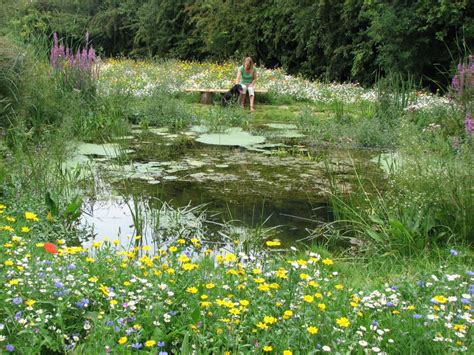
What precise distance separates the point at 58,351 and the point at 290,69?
19.2 metres

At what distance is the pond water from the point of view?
4730 millimetres

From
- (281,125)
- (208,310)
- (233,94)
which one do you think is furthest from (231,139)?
(208,310)

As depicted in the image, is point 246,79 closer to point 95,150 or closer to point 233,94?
point 233,94

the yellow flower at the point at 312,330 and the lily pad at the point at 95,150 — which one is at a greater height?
the yellow flower at the point at 312,330

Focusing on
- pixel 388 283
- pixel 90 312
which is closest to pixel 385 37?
pixel 388 283

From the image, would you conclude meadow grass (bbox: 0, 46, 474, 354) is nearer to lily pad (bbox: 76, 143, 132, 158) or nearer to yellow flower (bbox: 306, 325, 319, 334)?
yellow flower (bbox: 306, 325, 319, 334)

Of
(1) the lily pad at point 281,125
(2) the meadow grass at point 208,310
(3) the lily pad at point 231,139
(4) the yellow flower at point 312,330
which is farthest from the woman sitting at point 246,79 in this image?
(4) the yellow flower at point 312,330

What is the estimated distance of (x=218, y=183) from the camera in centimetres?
595

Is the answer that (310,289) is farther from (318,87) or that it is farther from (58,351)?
(318,87)

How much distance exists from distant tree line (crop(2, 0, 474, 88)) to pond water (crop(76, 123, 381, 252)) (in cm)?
242

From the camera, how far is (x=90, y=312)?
2340 millimetres

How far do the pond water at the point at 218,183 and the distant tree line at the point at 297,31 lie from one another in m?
2.42

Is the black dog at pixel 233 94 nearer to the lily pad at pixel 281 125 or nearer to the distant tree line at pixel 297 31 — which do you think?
the lily pad at pixel 281 125

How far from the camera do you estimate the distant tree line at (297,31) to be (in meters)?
13.8
